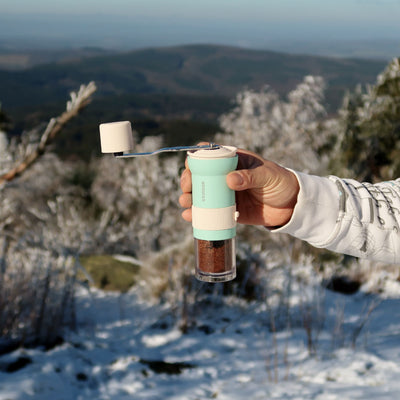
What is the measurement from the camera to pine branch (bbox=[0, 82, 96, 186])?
3824 mm

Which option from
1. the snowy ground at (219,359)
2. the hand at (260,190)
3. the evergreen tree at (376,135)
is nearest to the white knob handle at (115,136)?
the hand at (260,190)

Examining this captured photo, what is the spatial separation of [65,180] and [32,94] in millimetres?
61528

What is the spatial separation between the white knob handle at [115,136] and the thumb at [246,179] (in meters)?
0.42

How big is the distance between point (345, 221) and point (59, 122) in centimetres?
279

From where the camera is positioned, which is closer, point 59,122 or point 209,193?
point 209,193

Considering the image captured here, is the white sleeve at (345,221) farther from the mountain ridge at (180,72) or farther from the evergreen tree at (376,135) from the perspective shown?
the mountain ridge at (180,72)

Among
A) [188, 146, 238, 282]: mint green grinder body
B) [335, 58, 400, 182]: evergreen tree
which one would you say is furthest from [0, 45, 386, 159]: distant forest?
[188, 146, 238, 282]: mint green grinder body

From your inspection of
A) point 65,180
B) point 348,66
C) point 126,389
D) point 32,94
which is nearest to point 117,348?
point 126,389

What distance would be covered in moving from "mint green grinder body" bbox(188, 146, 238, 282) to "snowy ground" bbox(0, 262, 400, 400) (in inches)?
74.4

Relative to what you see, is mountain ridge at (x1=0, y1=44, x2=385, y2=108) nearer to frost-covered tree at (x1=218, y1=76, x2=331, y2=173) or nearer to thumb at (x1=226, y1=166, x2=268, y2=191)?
frost-covered tree at (x1=218, y1=76, x2=331, y2=173)

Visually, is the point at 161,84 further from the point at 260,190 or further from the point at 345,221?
the point at 345,221

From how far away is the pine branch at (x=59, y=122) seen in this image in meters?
3.82

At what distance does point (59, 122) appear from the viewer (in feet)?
13.2

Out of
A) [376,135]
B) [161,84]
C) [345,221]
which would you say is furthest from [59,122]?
[161,84]
